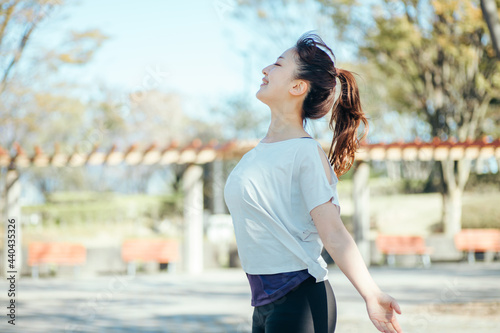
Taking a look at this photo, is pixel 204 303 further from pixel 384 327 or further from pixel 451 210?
pixel 451 210

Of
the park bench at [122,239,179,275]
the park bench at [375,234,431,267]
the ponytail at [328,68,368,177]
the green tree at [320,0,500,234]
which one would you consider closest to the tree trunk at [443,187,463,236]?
the green tree at [320,0,500,234]

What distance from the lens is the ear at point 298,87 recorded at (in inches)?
79.9

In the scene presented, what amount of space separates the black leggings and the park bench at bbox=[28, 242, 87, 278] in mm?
13941

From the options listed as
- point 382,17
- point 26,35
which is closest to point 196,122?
point 382,17

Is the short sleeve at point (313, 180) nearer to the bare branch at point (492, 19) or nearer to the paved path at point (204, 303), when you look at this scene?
the paved path at point (204, 303)

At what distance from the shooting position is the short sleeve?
6.00ft

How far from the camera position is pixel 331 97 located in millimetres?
Result: 2080

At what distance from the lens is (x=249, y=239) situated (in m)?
1.91

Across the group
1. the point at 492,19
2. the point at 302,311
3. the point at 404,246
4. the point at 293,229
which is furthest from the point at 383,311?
the point at 404,246

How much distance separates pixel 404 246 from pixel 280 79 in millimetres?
15697

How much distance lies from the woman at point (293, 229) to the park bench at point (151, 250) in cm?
1397

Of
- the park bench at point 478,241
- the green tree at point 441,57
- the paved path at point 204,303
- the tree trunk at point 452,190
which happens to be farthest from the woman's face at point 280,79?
the tree trunk at point 452,190

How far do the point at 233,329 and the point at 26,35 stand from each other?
608cm

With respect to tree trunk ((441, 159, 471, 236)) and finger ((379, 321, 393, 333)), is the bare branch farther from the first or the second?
tree trunk ((441, 159, 471, 236))
